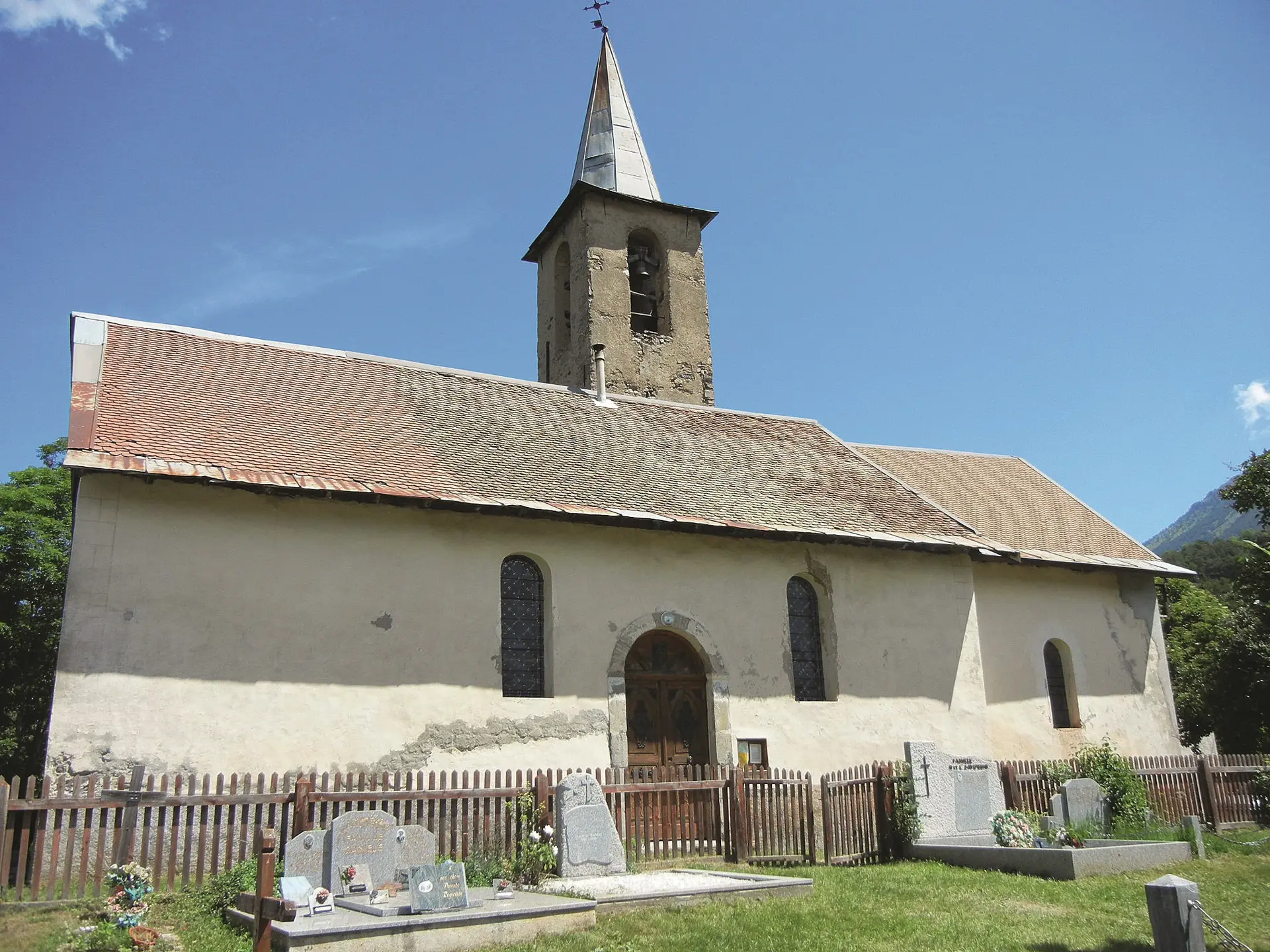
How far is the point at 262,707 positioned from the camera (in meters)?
13.3

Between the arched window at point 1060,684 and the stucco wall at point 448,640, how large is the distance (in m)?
0.64

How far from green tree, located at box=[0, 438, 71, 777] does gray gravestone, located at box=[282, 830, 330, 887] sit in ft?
54.0

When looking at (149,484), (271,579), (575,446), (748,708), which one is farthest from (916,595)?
(149,484)

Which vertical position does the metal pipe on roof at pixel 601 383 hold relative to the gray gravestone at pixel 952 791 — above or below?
above

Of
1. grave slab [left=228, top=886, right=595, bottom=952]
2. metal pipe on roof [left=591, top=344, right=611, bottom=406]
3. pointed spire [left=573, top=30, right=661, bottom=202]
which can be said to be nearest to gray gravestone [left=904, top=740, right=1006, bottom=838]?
grave slab [left=228, top=886, right=595, bottom=952]

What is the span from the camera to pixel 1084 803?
46.6ft

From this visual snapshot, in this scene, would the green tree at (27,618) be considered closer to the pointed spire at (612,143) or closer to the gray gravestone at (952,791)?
the pointed spire at (612,143)

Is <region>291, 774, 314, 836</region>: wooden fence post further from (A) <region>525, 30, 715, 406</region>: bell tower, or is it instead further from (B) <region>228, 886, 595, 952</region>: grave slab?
(A) <region>525, 30, 715, 406</region>: bell tower

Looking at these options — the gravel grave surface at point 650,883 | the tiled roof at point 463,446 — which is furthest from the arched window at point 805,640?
the gravel grave surface at point 650,883

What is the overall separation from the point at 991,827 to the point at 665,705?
198 inches

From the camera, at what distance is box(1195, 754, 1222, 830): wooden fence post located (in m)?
→ 16.9

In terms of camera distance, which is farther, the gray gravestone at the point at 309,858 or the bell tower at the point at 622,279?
the bell tower at the point at 622,279

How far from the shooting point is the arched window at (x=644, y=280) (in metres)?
26.2

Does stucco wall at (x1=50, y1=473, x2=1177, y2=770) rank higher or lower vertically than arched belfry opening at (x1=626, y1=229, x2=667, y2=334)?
lower
